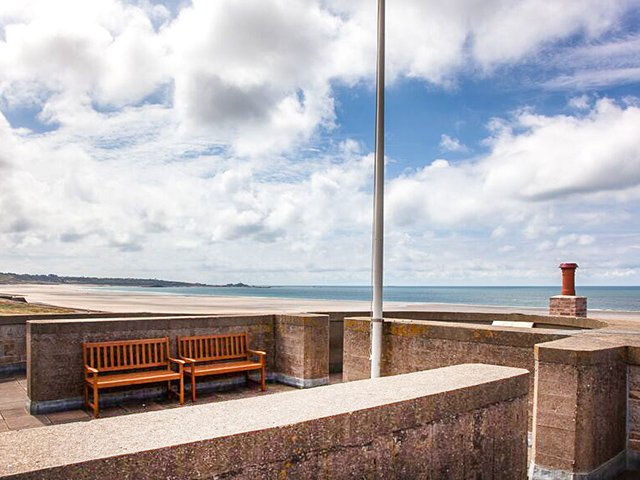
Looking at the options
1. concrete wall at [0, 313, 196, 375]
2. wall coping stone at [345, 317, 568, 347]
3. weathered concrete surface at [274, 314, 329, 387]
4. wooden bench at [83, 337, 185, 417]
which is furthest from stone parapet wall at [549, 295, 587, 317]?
concrete wall at [0, 313, 196, 375]

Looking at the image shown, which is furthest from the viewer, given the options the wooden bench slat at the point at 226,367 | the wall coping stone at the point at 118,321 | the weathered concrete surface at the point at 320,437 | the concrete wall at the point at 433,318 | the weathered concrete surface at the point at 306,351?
the concrete wall at the point at 433,318

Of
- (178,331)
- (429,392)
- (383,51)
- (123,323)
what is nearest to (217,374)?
(178,331)

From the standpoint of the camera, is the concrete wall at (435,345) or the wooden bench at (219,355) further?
the wooden bench at (219,355)

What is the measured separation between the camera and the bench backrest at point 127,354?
7781mm

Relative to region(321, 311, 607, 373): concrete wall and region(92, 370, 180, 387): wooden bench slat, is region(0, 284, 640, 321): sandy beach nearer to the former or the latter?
region(321, 311, 607, 373): concrete wall

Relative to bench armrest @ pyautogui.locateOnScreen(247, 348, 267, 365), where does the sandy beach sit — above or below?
below

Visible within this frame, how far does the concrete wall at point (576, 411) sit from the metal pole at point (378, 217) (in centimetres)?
240

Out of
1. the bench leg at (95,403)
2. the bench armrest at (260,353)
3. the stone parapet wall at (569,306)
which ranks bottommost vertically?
the bench leg at (95,403)

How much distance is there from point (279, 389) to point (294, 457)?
22.8 ft

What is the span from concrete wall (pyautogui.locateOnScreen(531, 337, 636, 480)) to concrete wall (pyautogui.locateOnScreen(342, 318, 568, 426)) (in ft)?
2.85

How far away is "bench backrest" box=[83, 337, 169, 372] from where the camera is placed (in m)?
7.78

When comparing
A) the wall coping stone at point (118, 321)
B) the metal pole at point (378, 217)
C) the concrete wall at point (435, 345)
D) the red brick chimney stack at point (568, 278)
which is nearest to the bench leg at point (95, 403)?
the wall coping stone at point (118, 321)

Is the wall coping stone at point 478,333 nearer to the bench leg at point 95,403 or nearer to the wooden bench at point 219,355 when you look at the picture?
the wooden bench at point 219,355

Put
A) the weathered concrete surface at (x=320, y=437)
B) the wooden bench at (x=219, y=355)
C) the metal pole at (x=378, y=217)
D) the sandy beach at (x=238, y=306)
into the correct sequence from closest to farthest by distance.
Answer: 1. the weathered concrete surface at (x=320, y=437)
2. the metal pole at (x=378, y=217)
3. the wooden bench at (x=219, y=355)
4. the sandy beach at (x=238, y=306)
